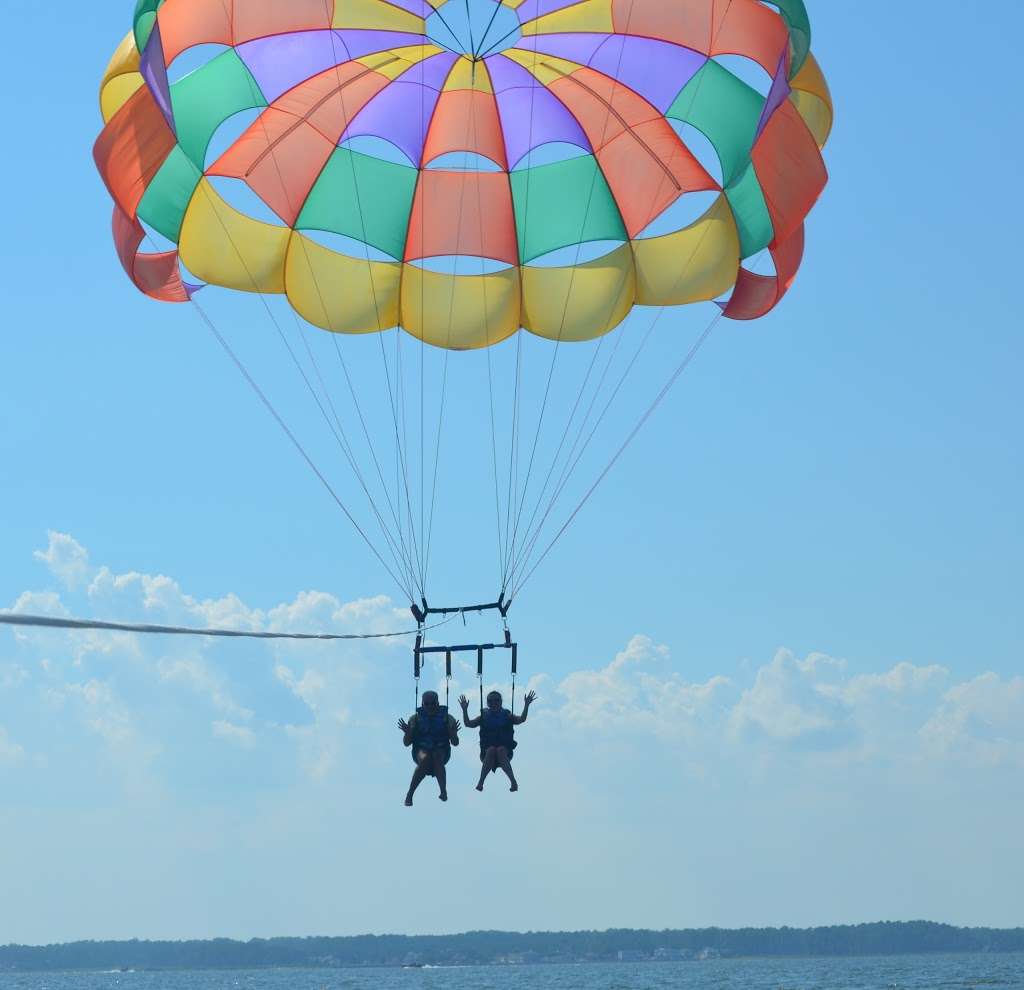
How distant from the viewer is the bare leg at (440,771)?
1367 centimetres

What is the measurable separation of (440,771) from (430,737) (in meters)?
0.28

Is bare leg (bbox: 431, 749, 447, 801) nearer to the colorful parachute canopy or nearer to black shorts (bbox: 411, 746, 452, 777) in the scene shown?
black shorts (bbox: 411, 746, 452, 777)

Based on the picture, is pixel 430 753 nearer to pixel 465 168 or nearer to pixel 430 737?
pixel 430 737

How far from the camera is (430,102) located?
15.9m

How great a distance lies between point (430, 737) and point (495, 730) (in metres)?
0.53

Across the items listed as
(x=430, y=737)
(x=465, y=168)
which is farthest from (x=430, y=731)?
(x=465, y=168)

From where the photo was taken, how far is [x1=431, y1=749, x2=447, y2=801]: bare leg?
13672mm

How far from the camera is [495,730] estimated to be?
1385cm

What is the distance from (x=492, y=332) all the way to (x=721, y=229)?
233 cm

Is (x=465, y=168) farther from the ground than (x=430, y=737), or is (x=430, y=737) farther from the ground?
(x=465, y=168)

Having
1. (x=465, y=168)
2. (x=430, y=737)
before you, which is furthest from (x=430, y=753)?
(x=465, y=168)

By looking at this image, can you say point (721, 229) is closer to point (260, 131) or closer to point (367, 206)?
point (367, 206)

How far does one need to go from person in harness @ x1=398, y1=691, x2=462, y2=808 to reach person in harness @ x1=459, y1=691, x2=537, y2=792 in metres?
0.23

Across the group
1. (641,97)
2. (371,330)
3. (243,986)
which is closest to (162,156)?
(371,330)
